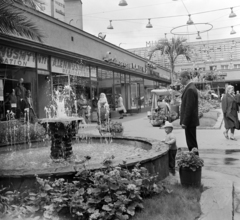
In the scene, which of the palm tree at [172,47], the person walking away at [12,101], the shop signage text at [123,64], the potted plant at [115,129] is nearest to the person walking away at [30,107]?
the person walking away at [12,101]

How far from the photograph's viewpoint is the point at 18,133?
9.98 metres

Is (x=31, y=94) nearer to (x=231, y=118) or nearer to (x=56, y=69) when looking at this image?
(x=56, y=69)

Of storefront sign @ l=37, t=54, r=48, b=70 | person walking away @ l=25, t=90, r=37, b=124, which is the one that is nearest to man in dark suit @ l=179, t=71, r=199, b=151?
person walking away @ l=25, t=90, r=37, b=124

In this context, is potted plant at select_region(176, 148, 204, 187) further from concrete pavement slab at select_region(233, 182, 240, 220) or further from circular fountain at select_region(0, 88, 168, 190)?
concrete pavement slab at select_region(233, 182, 240, 220)

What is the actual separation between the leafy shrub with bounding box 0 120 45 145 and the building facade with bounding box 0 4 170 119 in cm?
230

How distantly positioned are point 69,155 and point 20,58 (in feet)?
24.1

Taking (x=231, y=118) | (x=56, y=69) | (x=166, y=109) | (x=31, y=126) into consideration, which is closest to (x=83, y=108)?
(x=56, y=69)

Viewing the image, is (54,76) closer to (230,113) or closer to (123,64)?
(230,113)

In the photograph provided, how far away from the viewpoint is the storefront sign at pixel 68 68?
15234mm

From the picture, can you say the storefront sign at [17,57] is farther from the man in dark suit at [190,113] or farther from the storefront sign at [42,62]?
the man in dark suit at [190,113]

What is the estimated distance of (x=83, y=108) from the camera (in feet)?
61.3

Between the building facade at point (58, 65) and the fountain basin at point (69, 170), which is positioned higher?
the building facade at point (58, 65)

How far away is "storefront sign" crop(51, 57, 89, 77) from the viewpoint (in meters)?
15.2

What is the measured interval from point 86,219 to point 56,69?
494 inches
